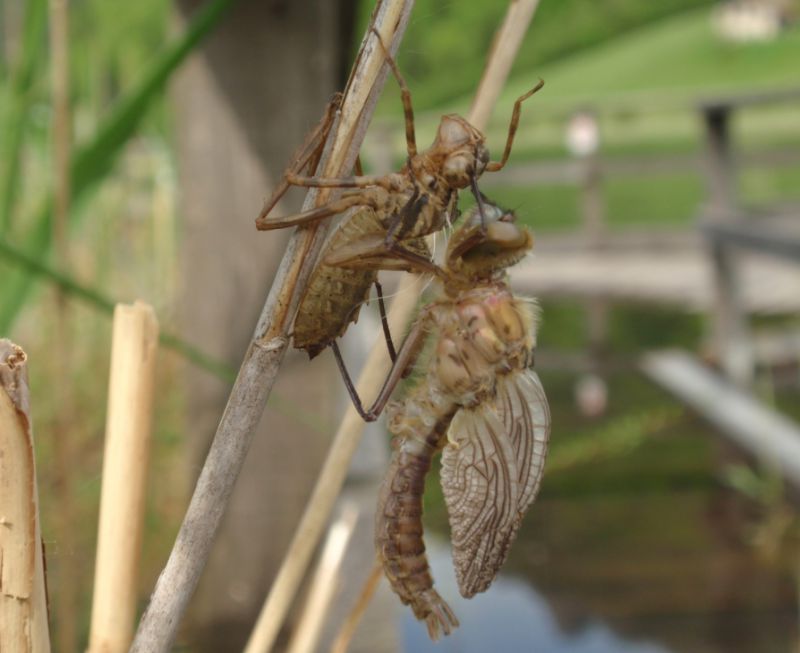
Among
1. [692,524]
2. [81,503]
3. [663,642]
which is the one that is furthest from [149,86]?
[692,524]

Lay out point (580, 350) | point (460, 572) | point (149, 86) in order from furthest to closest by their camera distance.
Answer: point (580, 350)
point (149, 86)
point (460, 572)

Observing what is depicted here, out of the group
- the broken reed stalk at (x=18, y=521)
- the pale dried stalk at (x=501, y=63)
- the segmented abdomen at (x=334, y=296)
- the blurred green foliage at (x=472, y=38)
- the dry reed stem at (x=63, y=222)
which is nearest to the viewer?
the broken reed stalk at (x=18, y=521)

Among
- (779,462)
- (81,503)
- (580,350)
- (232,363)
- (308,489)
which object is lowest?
(81,503)

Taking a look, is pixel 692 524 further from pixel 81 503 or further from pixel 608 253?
pixel 608 253

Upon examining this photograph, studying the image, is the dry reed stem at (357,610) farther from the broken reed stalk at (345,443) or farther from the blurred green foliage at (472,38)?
the blurred green foliage at (472,38)

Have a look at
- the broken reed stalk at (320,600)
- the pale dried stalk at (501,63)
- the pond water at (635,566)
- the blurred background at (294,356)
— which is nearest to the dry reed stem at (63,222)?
the blurred background at (294,356)

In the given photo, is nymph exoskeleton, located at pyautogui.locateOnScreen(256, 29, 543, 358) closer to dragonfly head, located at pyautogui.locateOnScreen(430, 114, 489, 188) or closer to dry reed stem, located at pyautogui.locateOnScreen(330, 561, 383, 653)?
dragonfly head, located at pyautogui.locateOnScreen(430, 114, 489, 188)

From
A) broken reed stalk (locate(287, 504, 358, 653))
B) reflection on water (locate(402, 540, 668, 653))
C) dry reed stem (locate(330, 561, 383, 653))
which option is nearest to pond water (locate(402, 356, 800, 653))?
reflection on water (locate(402, 540, 668, 653))

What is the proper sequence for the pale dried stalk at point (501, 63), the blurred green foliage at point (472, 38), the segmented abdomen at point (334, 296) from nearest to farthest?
the segmented abdomen at point (334, 296), the pale dried stalk at point (501, 63), the blurred green foliage at point (472, 38)
